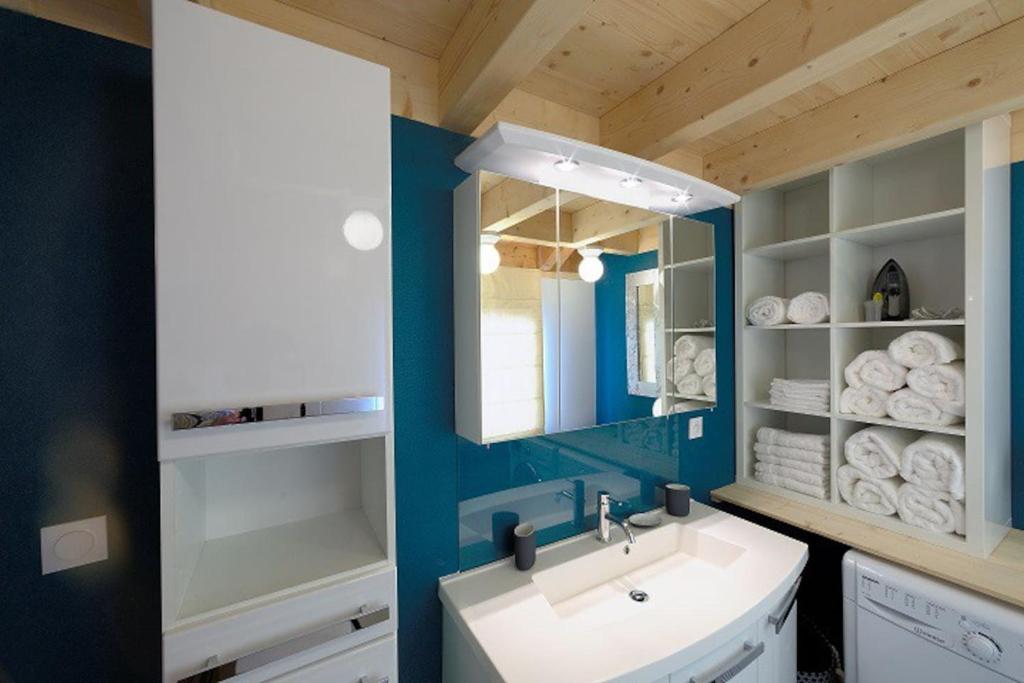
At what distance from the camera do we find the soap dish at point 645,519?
1513mm

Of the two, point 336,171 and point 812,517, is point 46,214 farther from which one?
point 812,517

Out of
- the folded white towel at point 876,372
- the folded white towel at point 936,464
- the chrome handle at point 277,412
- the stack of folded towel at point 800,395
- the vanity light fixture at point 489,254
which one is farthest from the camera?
the stack of folded towel at point 800,395

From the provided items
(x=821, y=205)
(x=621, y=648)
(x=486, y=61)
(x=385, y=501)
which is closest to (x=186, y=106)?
(x=486, y=61)

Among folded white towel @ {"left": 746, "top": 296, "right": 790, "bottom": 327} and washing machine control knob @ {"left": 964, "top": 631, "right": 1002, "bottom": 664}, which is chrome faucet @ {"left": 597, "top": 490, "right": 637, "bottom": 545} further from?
folded white towel @ {"left": 746, "top": 296, "right": 790, "bottom": 327}

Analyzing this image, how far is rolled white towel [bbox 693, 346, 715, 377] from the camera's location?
173 centimetres

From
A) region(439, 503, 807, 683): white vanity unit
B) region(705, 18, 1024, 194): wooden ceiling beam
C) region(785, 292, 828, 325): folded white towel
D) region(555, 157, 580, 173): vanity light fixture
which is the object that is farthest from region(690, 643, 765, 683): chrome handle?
region(705, 18, 1024, 194): wooden ceiling beam

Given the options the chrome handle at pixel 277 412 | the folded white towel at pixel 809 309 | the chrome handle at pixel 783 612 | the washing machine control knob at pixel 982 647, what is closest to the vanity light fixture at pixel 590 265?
the chrome handle at pixel 277 412

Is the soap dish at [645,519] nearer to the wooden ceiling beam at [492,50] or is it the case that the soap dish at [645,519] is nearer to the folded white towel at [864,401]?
the folded white towel at [864,401]

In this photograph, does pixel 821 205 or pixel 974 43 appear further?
pixel 821 205

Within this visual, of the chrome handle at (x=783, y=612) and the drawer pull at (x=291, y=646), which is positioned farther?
the chrome handle at (x=783, y=612)

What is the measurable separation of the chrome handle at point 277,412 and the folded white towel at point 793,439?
6.12 feet

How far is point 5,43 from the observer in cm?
79

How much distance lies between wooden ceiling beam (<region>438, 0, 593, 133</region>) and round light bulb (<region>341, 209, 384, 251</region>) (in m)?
0.52

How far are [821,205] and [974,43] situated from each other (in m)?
0.76
